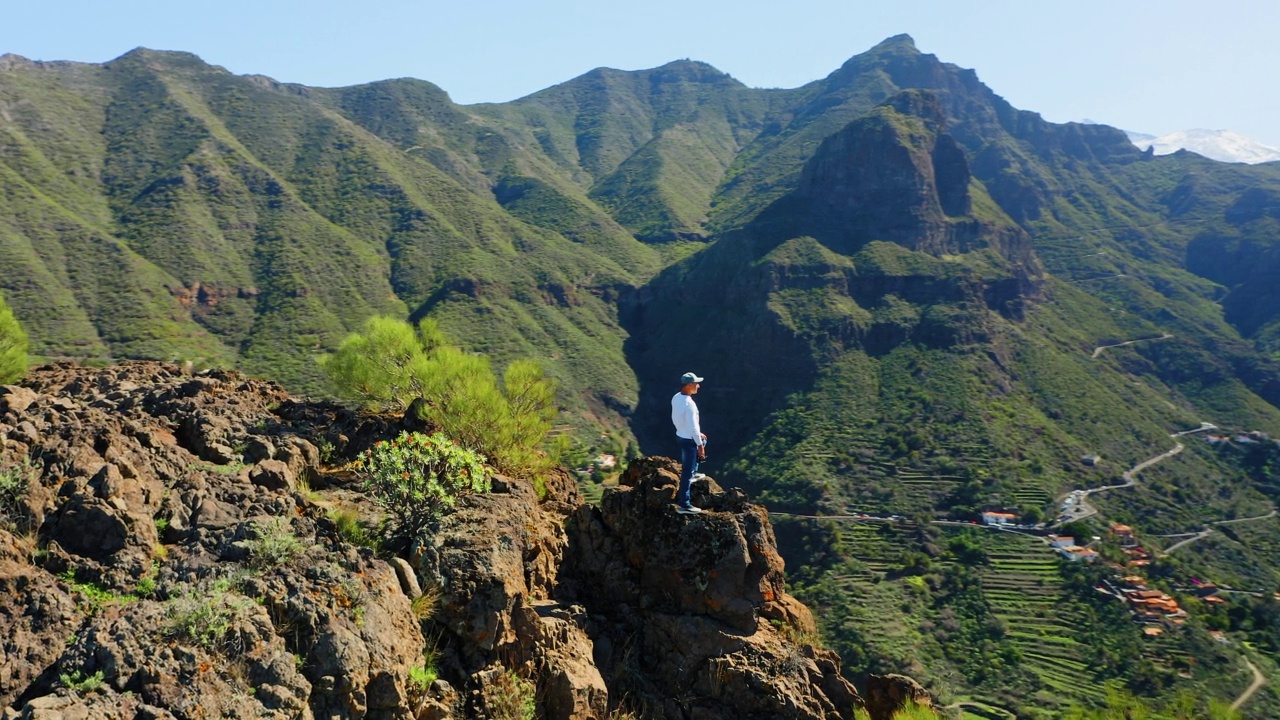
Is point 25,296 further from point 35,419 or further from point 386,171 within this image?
point 35,419

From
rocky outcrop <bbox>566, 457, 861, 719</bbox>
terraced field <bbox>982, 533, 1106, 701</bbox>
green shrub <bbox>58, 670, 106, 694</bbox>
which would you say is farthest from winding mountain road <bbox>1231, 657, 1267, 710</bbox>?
green shrub <bbox>58, 670, 106, 694</bbox>

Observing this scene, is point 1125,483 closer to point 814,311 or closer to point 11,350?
point 814,311

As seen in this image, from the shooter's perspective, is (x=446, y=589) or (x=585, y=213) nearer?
(x=446, y=589)

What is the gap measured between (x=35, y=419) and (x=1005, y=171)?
20322 centimetres

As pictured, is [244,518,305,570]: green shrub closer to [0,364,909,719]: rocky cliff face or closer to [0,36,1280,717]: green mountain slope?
[0,364,909,719]: rocky cliff face

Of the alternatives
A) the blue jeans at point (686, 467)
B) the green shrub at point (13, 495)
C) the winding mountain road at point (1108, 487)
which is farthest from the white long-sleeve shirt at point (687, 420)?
the winding mountain road at point (1108, 487)

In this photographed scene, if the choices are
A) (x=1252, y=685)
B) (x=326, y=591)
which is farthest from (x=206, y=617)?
(x=1252, y=685)

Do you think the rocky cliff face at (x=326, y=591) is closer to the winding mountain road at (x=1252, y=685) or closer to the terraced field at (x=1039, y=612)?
the terraced field at (x=1039, y=612)

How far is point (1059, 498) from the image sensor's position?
73.8 m

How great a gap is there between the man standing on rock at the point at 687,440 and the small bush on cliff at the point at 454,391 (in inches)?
199

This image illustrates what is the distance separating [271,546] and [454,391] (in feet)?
35.0

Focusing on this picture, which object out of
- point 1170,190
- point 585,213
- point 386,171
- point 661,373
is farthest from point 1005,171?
point 386,171

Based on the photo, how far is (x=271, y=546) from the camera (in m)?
9.81

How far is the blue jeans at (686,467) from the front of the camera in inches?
530
